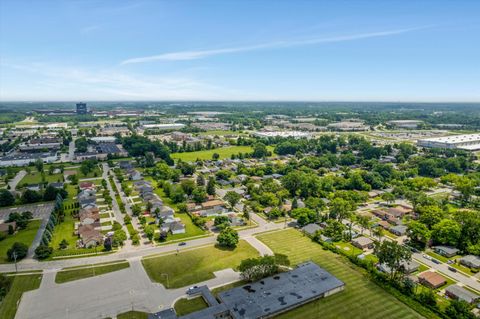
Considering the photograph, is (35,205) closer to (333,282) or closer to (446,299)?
(333,282)

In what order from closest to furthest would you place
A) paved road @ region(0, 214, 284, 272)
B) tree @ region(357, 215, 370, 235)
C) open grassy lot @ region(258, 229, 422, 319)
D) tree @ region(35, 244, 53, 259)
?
open grassy lot @ region(258, 229, 422, 319), paved road @ region(0, 214, 284, 272), tree @ region(35, 244, 53, 259), tree @ region(357, 215, 370, 235)

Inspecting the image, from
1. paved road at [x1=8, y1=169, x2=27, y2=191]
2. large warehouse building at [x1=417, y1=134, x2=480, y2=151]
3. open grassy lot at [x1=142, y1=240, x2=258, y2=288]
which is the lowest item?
open grassy lot at [x1=142, y1=240, x2=258, y2=288]

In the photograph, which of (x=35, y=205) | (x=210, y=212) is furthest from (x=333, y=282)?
(x=35, y=205)

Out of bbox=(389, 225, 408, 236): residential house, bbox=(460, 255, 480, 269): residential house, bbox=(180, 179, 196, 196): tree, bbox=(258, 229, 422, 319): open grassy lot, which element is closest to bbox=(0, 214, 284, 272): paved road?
bbox=(258, 229, 422, 319): open grassy lot

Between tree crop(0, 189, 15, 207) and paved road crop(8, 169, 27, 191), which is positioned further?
paved road crop(8, 169, 27, 191)

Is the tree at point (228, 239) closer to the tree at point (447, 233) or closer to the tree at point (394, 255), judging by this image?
the tree at point (394, 255)

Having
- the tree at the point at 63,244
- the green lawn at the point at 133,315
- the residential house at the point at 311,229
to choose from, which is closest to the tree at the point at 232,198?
the residential house at the point at 311,229

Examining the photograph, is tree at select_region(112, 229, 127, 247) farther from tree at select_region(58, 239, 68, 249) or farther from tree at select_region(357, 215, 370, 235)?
tree at select_region(357, 215, 370, 235)

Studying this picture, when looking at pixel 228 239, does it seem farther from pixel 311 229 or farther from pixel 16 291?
pixel 16 291
